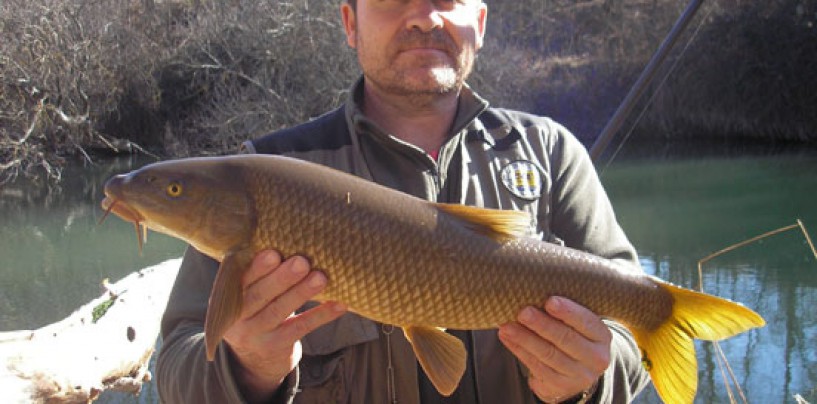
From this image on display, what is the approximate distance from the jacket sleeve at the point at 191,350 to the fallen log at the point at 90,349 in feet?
7.93

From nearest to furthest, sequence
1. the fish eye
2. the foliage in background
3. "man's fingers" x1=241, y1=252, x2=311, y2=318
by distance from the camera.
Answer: "man's fingers" x1=241, y1=252, x2=311, y2=318 → the fish eye → the foliage in background

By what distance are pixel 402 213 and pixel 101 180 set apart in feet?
62.2

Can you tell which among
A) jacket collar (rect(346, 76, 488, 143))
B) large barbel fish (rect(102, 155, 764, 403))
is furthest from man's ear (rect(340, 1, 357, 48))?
large barbel fish (rect(102, 155, 764, 403))

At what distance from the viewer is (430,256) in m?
1.82

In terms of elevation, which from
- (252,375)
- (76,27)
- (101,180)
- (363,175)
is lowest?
(101,180)

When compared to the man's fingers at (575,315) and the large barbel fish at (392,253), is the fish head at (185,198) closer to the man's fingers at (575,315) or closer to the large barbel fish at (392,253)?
the large barbel fish at (392,253)

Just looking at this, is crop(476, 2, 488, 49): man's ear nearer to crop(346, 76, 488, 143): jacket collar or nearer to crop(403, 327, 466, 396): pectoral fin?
crop(346, 76, 488, 143): jacket collar

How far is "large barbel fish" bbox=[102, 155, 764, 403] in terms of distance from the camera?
1773 mm

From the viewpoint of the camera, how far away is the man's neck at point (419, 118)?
245 centimetres

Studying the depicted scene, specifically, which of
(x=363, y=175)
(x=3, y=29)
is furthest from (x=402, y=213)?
(x=3, y=29)

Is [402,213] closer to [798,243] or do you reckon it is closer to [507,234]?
[507,234]

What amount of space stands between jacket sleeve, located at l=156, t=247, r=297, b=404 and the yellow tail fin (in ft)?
3.18

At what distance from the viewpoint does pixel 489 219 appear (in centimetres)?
188

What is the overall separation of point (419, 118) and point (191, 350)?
1025mm
